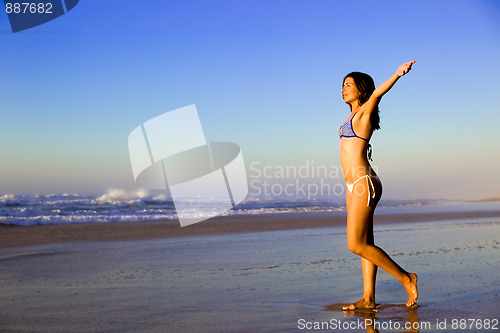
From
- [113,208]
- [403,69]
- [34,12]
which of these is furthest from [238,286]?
[113,208]

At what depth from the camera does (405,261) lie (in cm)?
613

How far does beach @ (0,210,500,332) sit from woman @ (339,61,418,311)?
208 millimetres

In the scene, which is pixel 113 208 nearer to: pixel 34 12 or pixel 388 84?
pixel 34 12

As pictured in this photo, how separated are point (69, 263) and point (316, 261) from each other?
3185 mm

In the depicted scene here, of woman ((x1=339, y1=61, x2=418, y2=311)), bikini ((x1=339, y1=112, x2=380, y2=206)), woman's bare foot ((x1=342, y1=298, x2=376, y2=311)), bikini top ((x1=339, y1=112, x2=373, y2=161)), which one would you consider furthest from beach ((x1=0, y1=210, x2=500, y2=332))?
bikini top ((x1=339, y1=112, x2=373, y2=161))

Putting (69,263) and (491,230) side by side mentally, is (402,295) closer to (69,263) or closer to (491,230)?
(69,263)

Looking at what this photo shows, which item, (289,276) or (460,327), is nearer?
(460,327)

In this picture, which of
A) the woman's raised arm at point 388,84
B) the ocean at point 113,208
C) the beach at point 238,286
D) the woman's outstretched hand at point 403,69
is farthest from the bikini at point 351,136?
the ocean at point 113,208

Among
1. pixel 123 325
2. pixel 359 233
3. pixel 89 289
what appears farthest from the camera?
pixel 89 289

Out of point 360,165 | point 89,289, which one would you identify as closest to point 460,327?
point 360,165

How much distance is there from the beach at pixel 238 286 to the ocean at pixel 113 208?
7.44m

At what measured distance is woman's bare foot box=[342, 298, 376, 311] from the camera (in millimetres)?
3740

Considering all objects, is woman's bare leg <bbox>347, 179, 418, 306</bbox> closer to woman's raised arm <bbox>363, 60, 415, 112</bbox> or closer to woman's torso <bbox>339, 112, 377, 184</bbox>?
woman's torso <bbox>339, 112, 377, 184</bbox>

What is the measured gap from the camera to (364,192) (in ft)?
12.6
